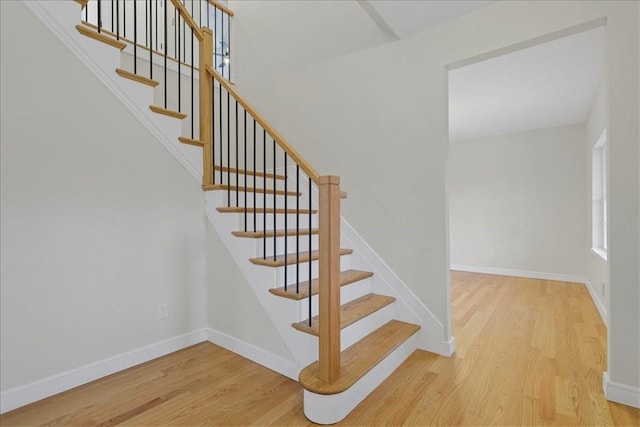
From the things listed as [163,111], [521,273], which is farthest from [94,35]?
[521,273]

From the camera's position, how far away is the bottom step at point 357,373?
163 cm

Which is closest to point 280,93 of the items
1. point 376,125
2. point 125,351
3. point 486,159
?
point 376,125

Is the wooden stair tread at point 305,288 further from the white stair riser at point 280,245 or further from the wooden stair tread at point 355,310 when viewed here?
the white stair riser at point 280,245

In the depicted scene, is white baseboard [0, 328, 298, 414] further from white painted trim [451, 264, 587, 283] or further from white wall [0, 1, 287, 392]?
white painted trim [451, 264, 587, 283]

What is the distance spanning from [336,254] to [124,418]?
1.41m

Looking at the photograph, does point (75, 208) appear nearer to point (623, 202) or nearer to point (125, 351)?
point (125, 351)

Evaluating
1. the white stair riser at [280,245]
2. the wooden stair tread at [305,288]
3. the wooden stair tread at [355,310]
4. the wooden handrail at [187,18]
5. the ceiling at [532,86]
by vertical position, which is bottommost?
the wooden stair tread at [355,310]

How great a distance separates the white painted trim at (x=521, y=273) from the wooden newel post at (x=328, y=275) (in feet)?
15.5

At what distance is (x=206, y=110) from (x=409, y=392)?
2.56 meters

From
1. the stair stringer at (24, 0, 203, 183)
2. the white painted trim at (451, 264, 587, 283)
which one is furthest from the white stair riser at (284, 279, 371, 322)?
the white painted trim at (451, 264, 587, 283)

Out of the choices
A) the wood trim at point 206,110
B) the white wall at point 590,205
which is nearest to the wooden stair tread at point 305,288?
the wood trim at point 206,110

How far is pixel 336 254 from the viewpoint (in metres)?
1.72

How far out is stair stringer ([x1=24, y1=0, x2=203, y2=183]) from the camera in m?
1.98

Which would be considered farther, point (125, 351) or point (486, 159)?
point (486, 159)
